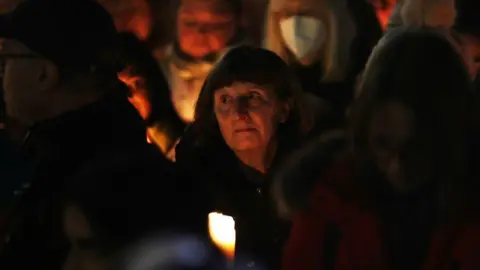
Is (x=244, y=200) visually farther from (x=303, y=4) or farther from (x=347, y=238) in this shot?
(x=303, y=4)

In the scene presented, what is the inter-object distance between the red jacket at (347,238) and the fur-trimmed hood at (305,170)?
0.06 metres

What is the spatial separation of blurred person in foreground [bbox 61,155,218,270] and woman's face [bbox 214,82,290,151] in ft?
1.80

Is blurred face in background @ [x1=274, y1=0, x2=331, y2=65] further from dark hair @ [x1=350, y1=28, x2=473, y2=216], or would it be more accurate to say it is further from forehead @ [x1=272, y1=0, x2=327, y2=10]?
dark hair @ [x1=350, y1=28, x2=473, y2=216]

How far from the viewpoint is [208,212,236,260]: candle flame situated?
0.94 metres

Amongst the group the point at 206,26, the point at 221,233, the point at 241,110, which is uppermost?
the point at 221,233

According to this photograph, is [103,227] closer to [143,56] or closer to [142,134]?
[142,134]

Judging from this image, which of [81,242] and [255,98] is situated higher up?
[81,242]

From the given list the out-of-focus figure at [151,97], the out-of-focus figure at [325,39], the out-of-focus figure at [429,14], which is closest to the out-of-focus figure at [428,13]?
the out-of-focus figure at [429,14]

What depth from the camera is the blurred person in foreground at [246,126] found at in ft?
4.58

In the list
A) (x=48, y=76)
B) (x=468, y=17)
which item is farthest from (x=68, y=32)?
(x=468, y=17)

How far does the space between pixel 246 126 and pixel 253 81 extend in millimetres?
88

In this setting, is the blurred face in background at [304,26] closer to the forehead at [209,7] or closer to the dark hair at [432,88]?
the forehead at [209,7]

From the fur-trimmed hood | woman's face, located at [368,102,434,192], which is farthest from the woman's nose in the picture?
woman's face, located at [368,102,434,192]

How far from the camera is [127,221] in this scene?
2.82ft
